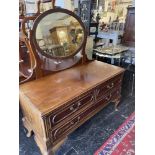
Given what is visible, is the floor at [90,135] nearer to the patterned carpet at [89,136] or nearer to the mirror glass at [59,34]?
the patterned carpet at [89,136]

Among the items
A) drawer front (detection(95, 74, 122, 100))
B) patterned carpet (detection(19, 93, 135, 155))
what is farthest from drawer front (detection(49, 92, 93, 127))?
patterned carpet (detection(19, 93, 135, 155))

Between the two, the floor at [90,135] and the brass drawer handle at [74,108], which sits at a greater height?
the brass drawer handle at [74,108]

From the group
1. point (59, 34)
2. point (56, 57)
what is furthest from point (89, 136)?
point (59, 34)

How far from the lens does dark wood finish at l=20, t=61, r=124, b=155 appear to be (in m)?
1.06

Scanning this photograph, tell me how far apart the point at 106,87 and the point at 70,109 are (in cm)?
49

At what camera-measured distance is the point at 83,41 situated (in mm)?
1624

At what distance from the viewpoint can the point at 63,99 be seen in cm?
109

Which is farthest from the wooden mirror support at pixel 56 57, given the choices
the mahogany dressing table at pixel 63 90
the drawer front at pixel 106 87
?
the drawer front at pixel 106 87

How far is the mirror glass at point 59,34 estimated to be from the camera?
1328 millimetres

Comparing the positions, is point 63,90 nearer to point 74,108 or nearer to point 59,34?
point 74,108

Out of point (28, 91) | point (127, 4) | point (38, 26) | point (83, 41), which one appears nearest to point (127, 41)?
point (127, 4)

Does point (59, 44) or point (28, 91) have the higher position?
point (59, 44)
